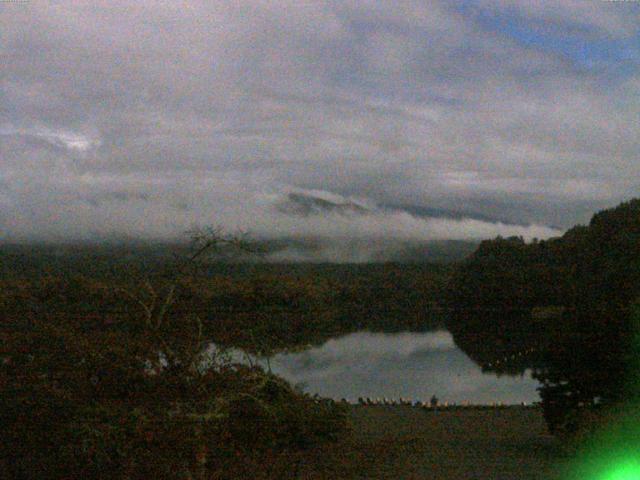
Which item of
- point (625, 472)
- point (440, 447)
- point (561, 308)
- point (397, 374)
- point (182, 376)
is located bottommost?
point (397, 374)

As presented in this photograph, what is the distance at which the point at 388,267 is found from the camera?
58.6 metres

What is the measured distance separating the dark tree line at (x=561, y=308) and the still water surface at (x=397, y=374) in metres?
1.35

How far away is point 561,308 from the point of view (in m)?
37.5

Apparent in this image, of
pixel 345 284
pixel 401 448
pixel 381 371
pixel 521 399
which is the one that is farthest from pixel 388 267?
pixel 401 448

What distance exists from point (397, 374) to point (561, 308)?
9918 mm

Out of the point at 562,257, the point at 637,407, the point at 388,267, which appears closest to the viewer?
the point at 637,407

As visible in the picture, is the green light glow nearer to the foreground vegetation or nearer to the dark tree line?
the foreground vegetation

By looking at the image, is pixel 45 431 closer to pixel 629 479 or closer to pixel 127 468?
pixel 127 468

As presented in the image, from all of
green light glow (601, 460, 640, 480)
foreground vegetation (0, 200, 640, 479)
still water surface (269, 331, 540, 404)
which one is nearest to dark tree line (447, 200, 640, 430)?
foreground vegetation (0, 200, 640, 479)

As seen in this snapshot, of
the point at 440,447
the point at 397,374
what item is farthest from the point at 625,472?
the point at 397,374

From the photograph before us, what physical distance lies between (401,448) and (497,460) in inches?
58.2

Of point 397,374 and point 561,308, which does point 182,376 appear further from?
point 561,308

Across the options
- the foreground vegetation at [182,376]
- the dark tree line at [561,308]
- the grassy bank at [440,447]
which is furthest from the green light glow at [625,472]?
the dark tree line at [561,308]

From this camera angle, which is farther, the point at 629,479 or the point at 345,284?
the point at 345,284
